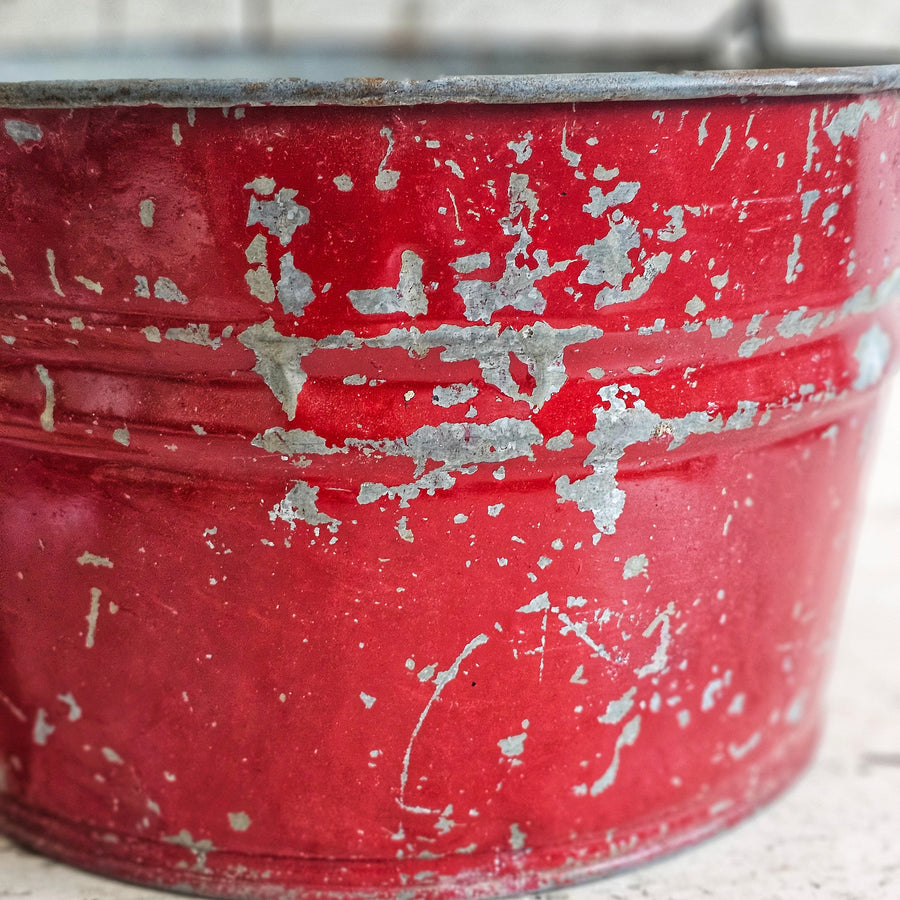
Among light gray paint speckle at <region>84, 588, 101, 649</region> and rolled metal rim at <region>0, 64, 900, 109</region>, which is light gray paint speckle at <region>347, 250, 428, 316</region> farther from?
light gray paint speckle at <region>84, 588, 101, 649</region>

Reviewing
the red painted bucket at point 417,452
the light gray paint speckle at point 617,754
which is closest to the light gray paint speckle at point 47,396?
the red painted bucket at point 417,452

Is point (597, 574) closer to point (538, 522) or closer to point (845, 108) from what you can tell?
point (538, 522)

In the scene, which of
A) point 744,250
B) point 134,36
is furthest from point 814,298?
point 134,36

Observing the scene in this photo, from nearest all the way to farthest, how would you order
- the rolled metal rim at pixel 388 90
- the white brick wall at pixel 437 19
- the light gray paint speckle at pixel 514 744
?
the rolled metal rim at pixel 388 90, the light gray paint speckle at pixel 514 744, the white brick wall at pixel 437 19

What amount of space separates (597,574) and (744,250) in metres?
0.28

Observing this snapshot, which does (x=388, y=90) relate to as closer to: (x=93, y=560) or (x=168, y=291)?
(x=168, y=291)

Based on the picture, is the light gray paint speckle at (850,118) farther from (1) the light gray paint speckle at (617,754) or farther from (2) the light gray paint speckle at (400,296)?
(1) the light gray paint speckle at (617,754)

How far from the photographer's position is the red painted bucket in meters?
0.83

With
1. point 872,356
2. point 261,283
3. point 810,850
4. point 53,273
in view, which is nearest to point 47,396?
point 53,273

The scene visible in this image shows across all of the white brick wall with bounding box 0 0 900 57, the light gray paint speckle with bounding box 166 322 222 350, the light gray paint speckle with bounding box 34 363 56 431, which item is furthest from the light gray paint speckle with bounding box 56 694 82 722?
the white brick wall with bounding box 0 0 900 57

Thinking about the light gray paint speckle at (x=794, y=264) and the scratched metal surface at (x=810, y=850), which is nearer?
the light gray paint speckle at (x=794, y=264)

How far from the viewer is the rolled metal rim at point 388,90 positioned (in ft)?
2.55

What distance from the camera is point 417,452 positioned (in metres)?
0.89

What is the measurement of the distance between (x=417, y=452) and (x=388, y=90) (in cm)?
26
